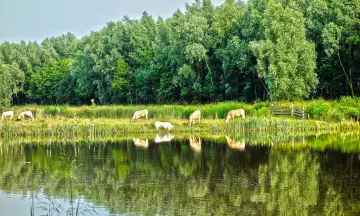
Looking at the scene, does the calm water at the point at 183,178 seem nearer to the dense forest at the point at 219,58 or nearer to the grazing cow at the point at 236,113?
the grazing cow at the point at 236,113

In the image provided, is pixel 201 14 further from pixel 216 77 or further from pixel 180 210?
pixel 180 210

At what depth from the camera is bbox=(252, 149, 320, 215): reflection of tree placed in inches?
547

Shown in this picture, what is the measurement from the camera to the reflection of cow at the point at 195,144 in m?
26.4

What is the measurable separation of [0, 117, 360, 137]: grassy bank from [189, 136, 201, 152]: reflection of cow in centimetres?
363

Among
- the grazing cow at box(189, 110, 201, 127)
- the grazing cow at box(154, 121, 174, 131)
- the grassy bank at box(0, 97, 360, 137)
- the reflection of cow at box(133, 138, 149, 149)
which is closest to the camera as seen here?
the reflection of cow at box(133, 138, 149, 149)

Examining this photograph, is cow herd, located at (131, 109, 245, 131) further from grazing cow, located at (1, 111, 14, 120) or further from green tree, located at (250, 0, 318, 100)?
grazing cow, located at (1, 111, 14, 120)

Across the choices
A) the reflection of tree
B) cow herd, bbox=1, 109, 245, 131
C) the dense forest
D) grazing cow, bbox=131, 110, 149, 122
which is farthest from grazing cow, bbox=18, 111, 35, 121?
the reflection of tree

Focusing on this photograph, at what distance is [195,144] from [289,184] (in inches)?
478

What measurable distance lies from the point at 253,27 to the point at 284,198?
37.9 metres

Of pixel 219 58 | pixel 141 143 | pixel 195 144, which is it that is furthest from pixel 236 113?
pixel 219 58

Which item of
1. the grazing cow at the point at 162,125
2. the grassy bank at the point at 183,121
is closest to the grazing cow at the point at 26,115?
the grassy bank at the point at 183,121

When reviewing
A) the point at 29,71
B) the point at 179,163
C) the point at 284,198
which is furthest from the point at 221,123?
the point at 29,71

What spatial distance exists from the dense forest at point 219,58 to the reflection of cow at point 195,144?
1501 centimetres

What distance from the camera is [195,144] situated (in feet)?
94.0
